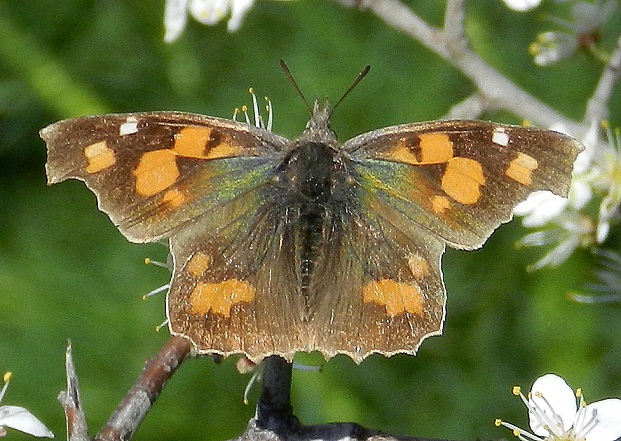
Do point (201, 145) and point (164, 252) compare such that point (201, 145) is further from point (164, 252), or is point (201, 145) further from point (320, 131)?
point (164, 252)

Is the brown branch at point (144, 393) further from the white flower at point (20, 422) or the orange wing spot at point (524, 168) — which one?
→ the orange wing spot at point (524, 168)

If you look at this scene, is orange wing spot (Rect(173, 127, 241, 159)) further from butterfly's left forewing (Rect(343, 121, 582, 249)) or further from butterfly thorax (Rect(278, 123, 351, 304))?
butterfly's left forewing (Rect(343, 121, 582, 249))

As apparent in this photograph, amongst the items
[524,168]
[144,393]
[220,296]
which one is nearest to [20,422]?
[144,393]

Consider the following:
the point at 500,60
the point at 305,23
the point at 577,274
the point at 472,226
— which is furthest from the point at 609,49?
the point at 472,226

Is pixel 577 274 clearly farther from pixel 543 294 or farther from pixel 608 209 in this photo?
pixel 608 209

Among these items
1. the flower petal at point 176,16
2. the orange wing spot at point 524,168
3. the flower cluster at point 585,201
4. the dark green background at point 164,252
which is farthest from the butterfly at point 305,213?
the dark green background at point 164,252

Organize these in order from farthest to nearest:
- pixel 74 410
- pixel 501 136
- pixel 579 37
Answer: pixel 579 37, pixel 501 136, pixel 74 410
